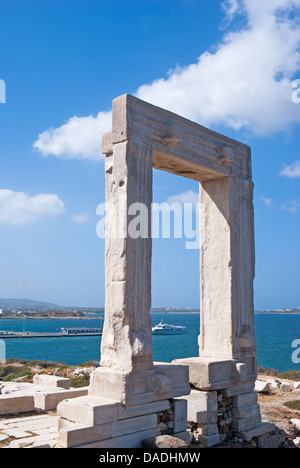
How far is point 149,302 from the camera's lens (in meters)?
6.68

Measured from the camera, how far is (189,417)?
7.61 meters

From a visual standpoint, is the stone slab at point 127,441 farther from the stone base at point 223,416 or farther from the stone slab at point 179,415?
the stone base at point 223,416

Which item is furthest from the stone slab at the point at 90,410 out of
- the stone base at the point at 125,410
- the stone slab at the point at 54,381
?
the stone slab at the point at 54,381

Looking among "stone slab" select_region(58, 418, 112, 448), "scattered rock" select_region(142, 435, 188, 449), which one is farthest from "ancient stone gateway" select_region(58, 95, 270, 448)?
"scattered rock" select_region(142, 435, 188, 449)

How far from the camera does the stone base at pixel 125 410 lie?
5.69 m

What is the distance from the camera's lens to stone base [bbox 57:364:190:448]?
5688 mm

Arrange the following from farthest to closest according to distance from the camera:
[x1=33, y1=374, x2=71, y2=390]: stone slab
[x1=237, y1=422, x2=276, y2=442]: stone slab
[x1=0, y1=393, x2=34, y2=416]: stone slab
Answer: [x1=33, y1=374, x2=71, y2=390]: stone slab → [x1=0, y1=393, x2=34, y2=416]: stone slab → [x1=237, y1=422, x2=276, y2=442]: stone slab

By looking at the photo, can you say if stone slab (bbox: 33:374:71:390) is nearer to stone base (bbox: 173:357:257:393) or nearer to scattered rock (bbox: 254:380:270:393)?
stone base (bbox: 173:357:257:393)

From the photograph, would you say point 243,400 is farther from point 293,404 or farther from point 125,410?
point 293,404

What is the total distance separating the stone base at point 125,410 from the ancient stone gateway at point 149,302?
1 cm

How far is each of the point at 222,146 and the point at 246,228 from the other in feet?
4.95

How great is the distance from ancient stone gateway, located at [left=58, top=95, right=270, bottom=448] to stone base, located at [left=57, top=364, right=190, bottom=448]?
1 cm

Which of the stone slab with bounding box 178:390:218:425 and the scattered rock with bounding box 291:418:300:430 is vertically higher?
the stone slab with bounding box 178:390:218:425
